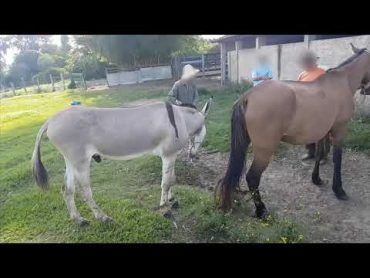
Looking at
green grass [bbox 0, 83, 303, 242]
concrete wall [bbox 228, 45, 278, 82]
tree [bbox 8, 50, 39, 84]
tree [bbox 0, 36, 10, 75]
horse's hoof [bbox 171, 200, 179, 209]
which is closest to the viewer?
green grass [bbox 0, 83, 303, 242]

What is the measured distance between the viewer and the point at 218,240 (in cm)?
326

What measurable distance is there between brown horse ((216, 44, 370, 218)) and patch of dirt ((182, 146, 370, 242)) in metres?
0.31

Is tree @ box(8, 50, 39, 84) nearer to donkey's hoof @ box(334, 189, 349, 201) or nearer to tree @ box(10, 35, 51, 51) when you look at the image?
tree @ box(10, 35, 51, 51)

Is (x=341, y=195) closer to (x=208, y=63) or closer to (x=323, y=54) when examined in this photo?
(x=323, y=54)

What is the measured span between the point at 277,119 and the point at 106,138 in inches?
78.0

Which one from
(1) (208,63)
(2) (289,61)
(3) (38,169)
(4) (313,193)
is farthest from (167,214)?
(1) (208,63)

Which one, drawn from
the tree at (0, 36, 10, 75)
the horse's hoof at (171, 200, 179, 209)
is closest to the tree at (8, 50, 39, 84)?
the tree at (0, 36, 10, 75)

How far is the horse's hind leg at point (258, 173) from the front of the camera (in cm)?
362

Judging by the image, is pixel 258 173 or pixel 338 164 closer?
pixel 258 173

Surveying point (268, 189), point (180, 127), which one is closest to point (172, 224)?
point (180, 127)

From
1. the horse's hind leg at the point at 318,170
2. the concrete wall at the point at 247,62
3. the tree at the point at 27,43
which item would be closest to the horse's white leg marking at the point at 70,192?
the horse's hind leg at the point at 318,170

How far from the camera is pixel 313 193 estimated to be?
4.28m

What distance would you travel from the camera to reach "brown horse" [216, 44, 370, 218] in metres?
3.54

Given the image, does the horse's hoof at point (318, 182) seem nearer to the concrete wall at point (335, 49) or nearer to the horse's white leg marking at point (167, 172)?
the horse's white leg marking at point (167, 172)
